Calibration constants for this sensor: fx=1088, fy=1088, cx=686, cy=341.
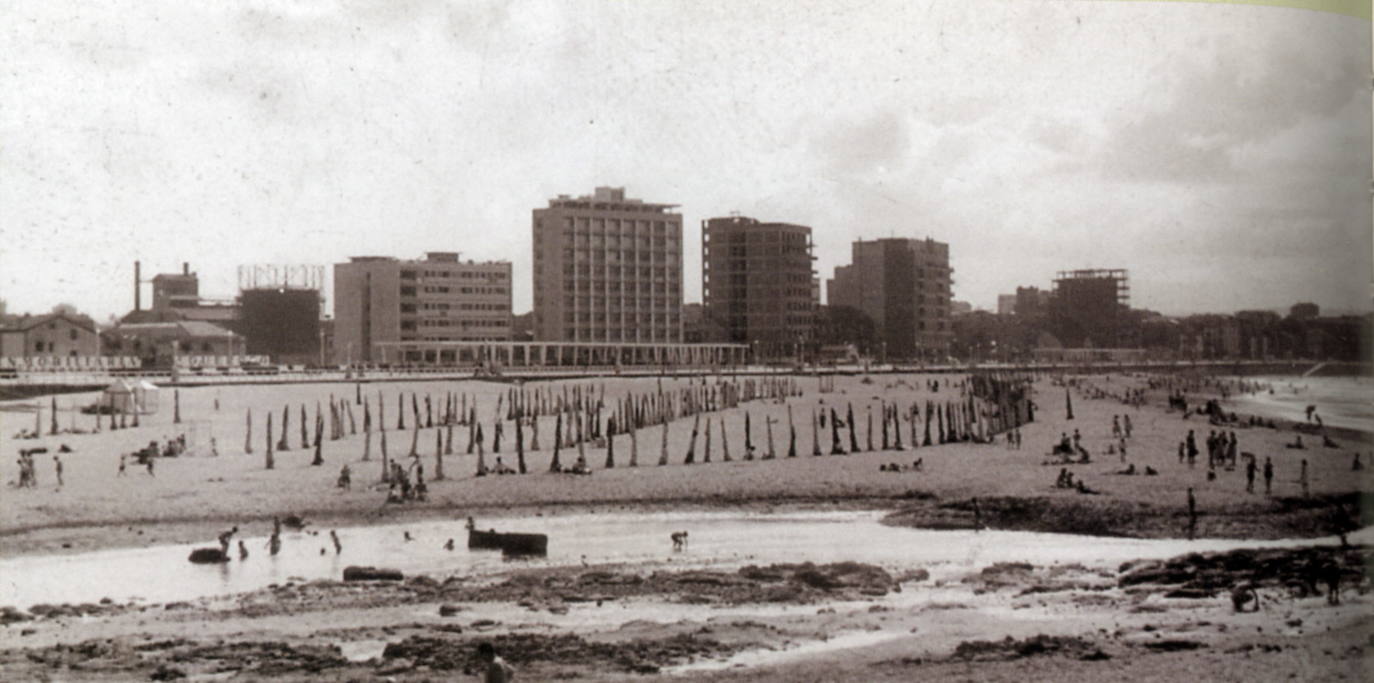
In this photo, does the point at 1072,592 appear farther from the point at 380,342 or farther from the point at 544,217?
the point at 380,342

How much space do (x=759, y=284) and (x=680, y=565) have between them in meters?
3.56

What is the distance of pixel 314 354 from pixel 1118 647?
656 cm

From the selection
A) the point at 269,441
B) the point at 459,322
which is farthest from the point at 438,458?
the point at 459,322

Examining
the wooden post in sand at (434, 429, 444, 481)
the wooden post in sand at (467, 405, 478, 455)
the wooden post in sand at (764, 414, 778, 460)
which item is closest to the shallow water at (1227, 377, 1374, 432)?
the wooden post in sand at (764, 414, 778, 460)

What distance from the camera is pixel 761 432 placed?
1248cm

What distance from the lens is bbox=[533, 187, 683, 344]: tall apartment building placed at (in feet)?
28.6

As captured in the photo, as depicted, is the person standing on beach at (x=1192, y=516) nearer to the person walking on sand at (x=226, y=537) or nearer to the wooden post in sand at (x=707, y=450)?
the wooden post in sand at (x=707, y=450)

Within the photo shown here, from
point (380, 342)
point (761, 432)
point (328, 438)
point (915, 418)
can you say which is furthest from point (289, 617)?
point (915, 418)

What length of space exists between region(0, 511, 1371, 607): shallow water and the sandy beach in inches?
3.1

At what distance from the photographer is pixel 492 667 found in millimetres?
5945

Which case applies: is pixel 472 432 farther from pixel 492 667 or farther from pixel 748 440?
pixel 492 667

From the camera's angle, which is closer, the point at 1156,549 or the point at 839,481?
the point at 1156,549

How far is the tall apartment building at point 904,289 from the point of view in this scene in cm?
913

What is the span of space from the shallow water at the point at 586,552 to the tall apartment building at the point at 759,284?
2.23m
